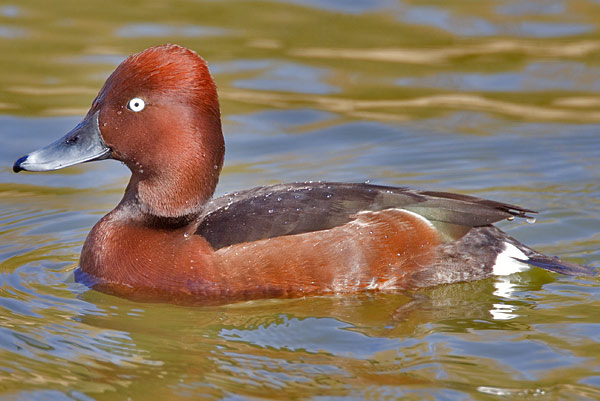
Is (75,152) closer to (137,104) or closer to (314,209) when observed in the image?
(137,104)

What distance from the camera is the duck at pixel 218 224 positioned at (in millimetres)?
6055

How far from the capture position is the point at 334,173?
8.55 meters

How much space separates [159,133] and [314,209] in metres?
1.04

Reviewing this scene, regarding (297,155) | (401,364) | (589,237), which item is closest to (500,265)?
(589,237)

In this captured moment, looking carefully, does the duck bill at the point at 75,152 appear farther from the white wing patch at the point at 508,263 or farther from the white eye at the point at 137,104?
the white wing patch at the point at 508,263

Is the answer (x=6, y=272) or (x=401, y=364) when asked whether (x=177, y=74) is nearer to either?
(x=6, y=272)

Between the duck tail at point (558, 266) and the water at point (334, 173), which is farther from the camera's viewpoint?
the duck tail at point (558, 266)

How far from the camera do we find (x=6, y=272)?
6723 millimetres

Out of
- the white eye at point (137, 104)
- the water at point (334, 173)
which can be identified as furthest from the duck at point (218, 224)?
the water at point (334, 173)

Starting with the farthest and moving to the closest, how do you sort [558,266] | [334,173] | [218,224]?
[334,173] < [558,266] < [218,224]

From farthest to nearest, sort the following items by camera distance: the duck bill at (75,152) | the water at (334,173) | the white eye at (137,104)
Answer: the duck bill at (75,152) < the white eye at (137,104) < the water at (334,173)

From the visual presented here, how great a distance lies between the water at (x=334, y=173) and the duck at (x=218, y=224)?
0.45ft

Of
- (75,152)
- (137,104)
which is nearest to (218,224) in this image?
(137,104)

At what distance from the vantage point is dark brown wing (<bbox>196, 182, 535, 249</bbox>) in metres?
6.08
